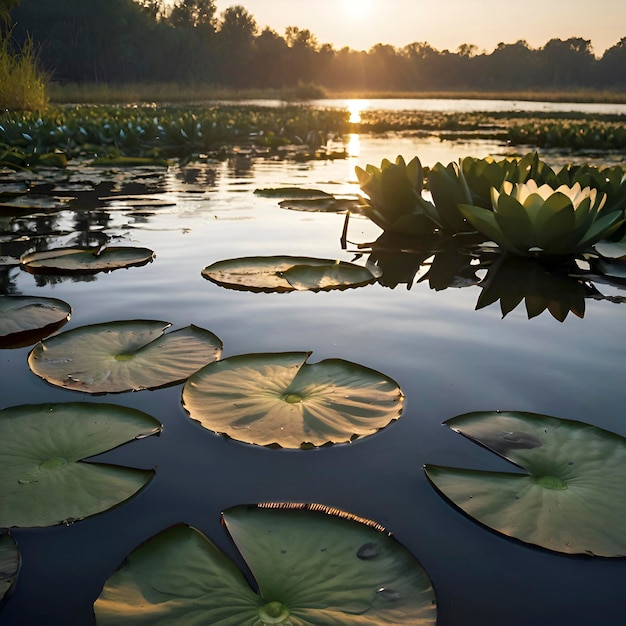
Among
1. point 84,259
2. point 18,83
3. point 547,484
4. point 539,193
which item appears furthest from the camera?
point 18,83

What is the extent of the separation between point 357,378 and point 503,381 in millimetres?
287

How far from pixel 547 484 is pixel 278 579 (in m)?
0.39

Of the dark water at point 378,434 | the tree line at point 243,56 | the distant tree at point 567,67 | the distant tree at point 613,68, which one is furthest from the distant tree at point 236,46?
the dark water at point 378,434

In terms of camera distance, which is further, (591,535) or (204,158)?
(204,158)

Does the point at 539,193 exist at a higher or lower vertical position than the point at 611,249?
higher

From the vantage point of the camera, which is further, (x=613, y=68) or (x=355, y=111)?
(x=613, y=68)

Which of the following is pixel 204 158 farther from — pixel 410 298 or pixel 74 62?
pixel 74 62

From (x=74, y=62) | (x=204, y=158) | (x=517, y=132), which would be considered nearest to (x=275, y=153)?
(x=204, y=158)

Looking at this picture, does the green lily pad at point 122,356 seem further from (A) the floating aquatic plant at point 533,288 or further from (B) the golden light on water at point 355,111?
(B) the golden light on water at point 355,111

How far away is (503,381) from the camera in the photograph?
1099 millimetres

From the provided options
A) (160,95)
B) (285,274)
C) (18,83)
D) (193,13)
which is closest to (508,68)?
(193,13)

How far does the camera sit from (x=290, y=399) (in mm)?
974

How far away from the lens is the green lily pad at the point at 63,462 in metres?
0.72

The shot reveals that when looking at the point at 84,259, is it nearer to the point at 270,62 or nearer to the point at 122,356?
the point at 122,356
